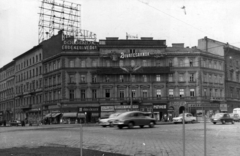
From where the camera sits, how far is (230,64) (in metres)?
76.1

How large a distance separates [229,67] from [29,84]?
144 feet

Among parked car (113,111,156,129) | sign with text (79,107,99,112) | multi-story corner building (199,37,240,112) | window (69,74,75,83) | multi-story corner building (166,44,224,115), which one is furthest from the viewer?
multi-story corner building (199,37,240,112)

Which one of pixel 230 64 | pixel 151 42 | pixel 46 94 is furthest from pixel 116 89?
A: pixel 230 64

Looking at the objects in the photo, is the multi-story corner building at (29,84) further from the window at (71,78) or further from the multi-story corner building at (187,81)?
the multi-story corner building at (187,81)

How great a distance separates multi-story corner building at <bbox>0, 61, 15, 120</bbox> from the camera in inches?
3526

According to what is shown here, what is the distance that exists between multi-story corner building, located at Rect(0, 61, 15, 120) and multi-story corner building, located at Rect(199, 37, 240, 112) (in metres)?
47.9

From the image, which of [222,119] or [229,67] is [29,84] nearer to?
[229,67]

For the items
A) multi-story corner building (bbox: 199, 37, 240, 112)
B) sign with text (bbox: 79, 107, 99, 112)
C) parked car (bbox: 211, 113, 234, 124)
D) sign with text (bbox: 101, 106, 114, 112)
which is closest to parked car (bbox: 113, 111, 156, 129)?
parked car (bbox: 211, 113, 234, 124)

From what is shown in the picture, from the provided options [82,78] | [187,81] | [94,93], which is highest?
[82,78]

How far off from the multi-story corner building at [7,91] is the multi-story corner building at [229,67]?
157 feet

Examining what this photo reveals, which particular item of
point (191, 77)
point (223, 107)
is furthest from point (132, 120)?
point (223, 107)

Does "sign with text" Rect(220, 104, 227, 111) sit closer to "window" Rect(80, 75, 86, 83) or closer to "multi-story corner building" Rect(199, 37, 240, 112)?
"multi-story corner building" Rect(199, 37, 240, 112)

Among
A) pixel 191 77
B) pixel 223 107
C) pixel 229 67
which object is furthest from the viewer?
pixel 229 67

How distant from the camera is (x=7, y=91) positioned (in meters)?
94.6
